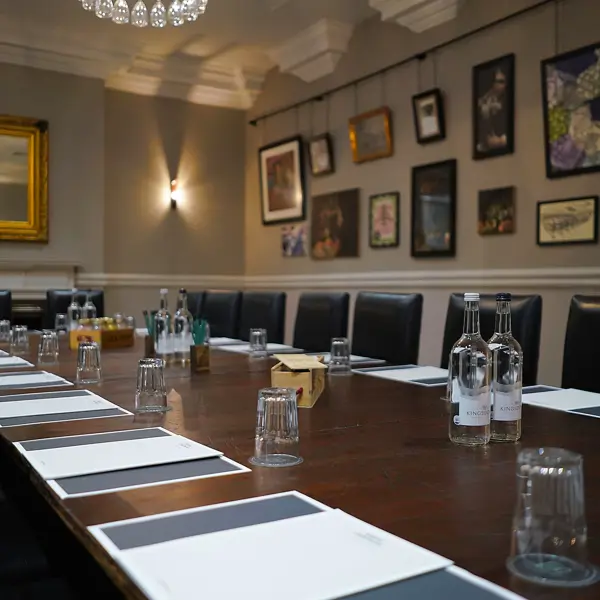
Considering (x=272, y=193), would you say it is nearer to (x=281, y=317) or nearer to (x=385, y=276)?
(x=385, y=276)

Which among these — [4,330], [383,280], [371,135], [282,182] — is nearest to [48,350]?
[4,330]

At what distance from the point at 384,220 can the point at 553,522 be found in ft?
13.5

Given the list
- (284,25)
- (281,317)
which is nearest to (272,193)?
(284,25)

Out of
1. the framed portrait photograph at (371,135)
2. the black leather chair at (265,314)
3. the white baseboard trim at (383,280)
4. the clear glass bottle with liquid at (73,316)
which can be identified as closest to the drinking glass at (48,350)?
the clear glass bottle with liquid at (73,316)

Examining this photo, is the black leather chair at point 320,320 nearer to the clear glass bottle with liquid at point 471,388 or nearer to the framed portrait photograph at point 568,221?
the framed portrait photograph at point 568,221

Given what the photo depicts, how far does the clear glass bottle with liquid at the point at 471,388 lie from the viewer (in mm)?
1111

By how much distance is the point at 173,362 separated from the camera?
91.7 inches

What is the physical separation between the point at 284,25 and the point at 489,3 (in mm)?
1626

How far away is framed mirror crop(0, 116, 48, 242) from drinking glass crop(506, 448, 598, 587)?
5.07m

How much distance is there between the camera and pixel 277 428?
3.54 feet

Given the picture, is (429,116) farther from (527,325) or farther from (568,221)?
(527,325)

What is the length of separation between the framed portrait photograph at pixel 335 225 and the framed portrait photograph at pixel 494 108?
1164 mm

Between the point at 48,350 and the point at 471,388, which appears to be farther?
the point at 48,350

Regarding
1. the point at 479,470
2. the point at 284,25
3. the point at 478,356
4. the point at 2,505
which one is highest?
the point at 284,25
